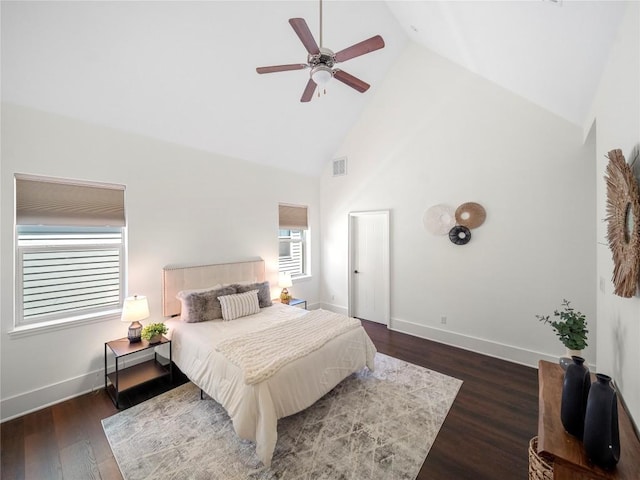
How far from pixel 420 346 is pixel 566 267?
6.56ft

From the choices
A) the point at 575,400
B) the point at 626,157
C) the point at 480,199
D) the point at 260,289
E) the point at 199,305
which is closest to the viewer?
the point at 575,400

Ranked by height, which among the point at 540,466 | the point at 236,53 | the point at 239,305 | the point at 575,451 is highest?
the point at 236,53

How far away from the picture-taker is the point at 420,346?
377 cm

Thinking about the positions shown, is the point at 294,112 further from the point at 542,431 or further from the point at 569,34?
the point at 542,431

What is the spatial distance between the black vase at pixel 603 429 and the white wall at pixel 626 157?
1.01 feet

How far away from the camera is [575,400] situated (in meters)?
1.28

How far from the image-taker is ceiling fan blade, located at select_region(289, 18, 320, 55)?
1761 mm

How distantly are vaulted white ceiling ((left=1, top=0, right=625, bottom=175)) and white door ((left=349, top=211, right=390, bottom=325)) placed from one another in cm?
216

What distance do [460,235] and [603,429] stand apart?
2799 mm

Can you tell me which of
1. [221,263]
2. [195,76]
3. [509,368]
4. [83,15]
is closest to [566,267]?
[509,368]

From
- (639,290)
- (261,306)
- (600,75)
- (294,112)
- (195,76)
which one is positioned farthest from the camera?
(294,112)

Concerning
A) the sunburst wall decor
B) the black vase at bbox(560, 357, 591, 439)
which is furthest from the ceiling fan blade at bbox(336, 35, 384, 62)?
the black vase at bbox(560, 357, 591, 439)

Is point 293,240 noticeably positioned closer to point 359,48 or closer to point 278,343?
point 278,343

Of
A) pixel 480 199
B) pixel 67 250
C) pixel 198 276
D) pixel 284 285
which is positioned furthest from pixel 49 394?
pixel 480 199
